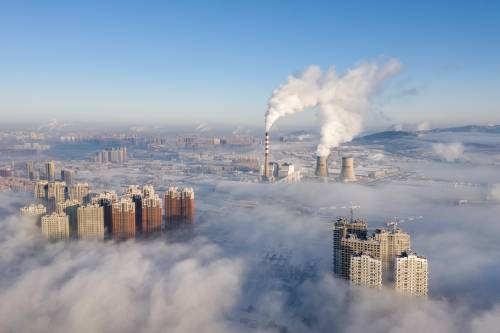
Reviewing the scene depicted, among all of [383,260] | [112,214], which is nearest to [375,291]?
[383,260]

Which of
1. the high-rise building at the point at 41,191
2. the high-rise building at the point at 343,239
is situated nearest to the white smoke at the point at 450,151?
the high-rise building at the point at 343,239

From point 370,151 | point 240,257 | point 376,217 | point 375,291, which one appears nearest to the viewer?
point 375,291

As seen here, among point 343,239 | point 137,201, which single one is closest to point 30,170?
point 137,201

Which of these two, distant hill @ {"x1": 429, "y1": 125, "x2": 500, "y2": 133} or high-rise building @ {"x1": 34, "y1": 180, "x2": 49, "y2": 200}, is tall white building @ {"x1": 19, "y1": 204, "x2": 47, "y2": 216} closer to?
high-rise building @ {"x1": 34, "y1": 180, "x2": 49, "y2": 200}

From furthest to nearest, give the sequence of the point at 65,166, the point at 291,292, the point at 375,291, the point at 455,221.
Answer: the point at 65,166 < the point at 455,221 < the point at 291,292 < the point at 375,291

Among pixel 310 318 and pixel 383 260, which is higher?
pixel 383 260

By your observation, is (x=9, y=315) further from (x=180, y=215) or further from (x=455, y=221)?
(x=455, y=221)

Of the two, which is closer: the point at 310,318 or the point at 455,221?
the point at 310,318
